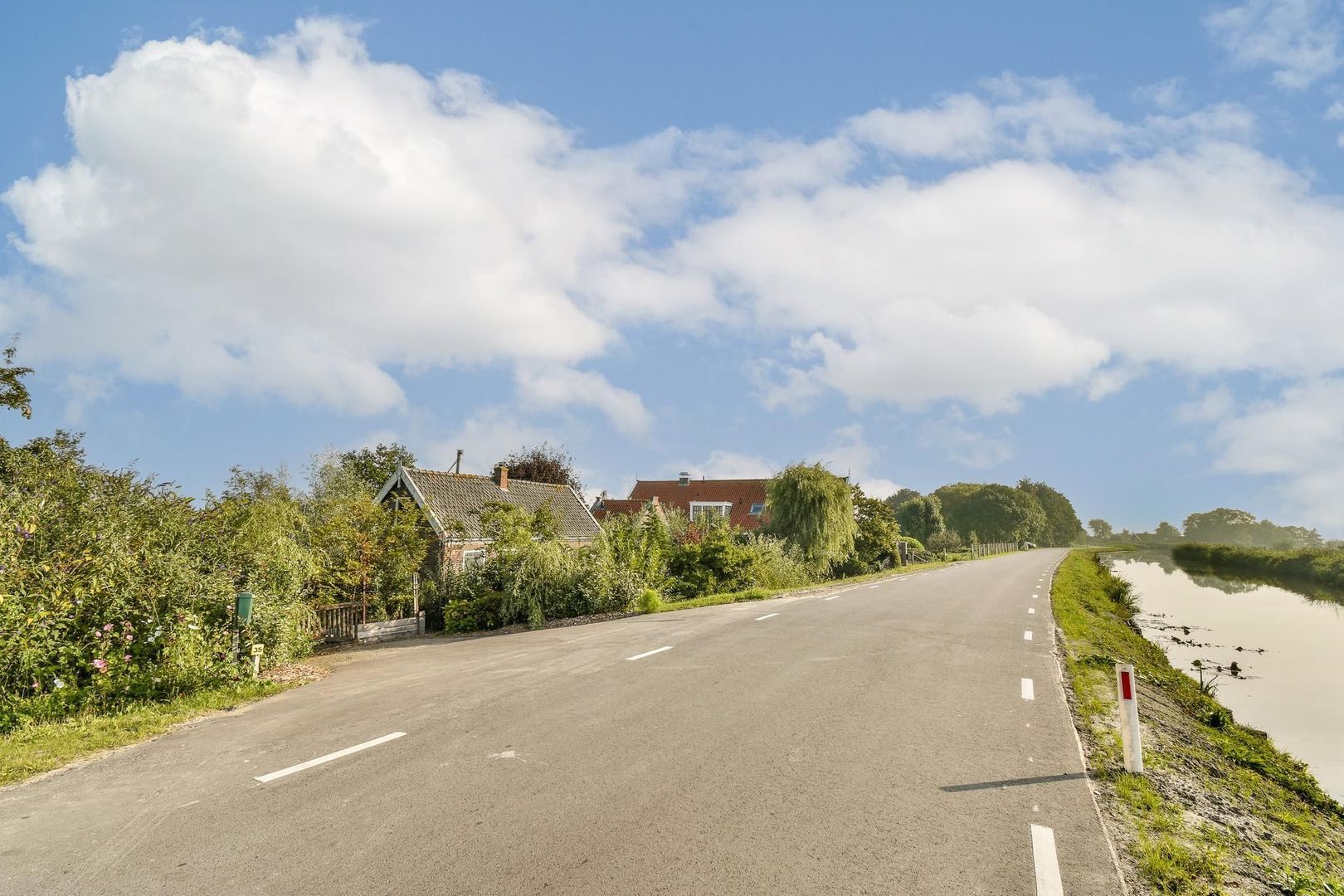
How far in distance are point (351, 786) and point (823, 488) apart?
32.6 metres

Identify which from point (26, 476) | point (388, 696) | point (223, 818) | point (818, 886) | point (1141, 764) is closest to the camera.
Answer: point (818, 886)

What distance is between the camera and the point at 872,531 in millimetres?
42094

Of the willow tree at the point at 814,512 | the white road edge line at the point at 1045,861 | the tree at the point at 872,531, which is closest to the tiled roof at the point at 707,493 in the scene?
the tree at the point at 872,531

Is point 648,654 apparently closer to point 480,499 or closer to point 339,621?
point 339,621

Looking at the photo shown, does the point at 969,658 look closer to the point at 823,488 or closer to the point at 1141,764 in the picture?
the point at 1141,764

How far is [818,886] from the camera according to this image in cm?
407

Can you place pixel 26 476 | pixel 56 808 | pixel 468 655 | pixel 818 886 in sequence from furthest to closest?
1. pixel 468 655
2. pixel 26 476
3. pixel 56 808
4. pixel 818 886

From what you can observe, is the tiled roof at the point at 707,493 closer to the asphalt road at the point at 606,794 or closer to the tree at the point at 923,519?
the tree at the point at 923,519

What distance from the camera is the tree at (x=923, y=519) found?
282 feet

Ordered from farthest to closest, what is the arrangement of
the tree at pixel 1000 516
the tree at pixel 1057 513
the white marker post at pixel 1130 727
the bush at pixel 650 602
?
1. the tree at pixel 1057 513
2. the tree at pixel 1000 516
3. the bush at pixel 650 602
4. the white marker post at pixel 1130 727

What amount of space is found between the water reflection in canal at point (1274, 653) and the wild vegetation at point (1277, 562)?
418 centimetres

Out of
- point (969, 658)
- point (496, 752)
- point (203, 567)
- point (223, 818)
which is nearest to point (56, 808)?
point (223, 818)

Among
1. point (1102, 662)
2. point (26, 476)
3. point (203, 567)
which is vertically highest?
point (26, 476)

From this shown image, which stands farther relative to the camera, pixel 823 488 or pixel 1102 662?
pixel 823 488
